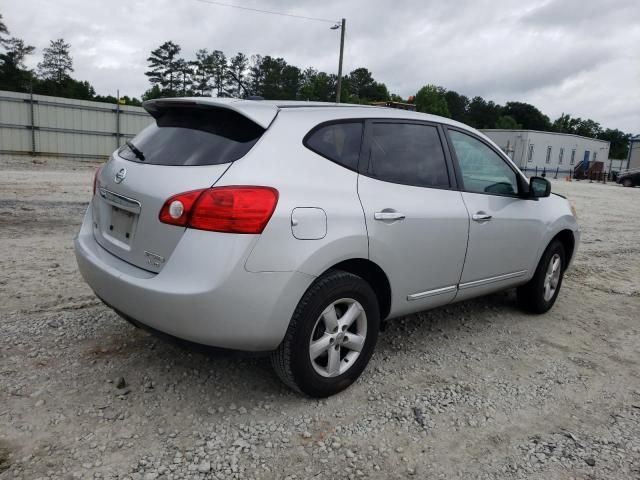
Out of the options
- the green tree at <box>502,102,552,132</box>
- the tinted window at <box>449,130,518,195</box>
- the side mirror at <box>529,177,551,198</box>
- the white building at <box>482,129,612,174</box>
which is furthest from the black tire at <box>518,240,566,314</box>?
the green tree at <box>502,102,552,132</box>

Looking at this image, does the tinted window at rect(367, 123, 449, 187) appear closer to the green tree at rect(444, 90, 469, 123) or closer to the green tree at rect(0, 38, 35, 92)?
the green tree at rect(0, 38, 35, 92)

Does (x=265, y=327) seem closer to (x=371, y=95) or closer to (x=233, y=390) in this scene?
(x=233, y=390)

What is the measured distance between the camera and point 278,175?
2.56 meters

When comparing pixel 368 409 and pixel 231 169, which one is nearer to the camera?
pixel 231 169

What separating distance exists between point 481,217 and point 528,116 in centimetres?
12468

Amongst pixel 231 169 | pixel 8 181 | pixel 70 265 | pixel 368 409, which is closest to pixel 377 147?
pixel 231 169

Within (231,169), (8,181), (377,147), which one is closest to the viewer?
(231,169)

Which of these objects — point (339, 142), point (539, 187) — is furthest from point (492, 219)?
point (339, 142)

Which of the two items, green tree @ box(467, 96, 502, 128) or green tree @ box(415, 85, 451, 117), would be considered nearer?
green tree @ box(415, 85, 451, 117)

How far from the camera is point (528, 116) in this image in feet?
380

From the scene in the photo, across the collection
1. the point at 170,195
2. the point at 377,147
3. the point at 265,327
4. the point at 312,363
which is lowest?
the point at 312,363

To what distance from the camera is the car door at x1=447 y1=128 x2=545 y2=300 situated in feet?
12.1

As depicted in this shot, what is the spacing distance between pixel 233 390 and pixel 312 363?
1.88ft

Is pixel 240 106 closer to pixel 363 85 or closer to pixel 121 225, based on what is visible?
pixel 121 225
